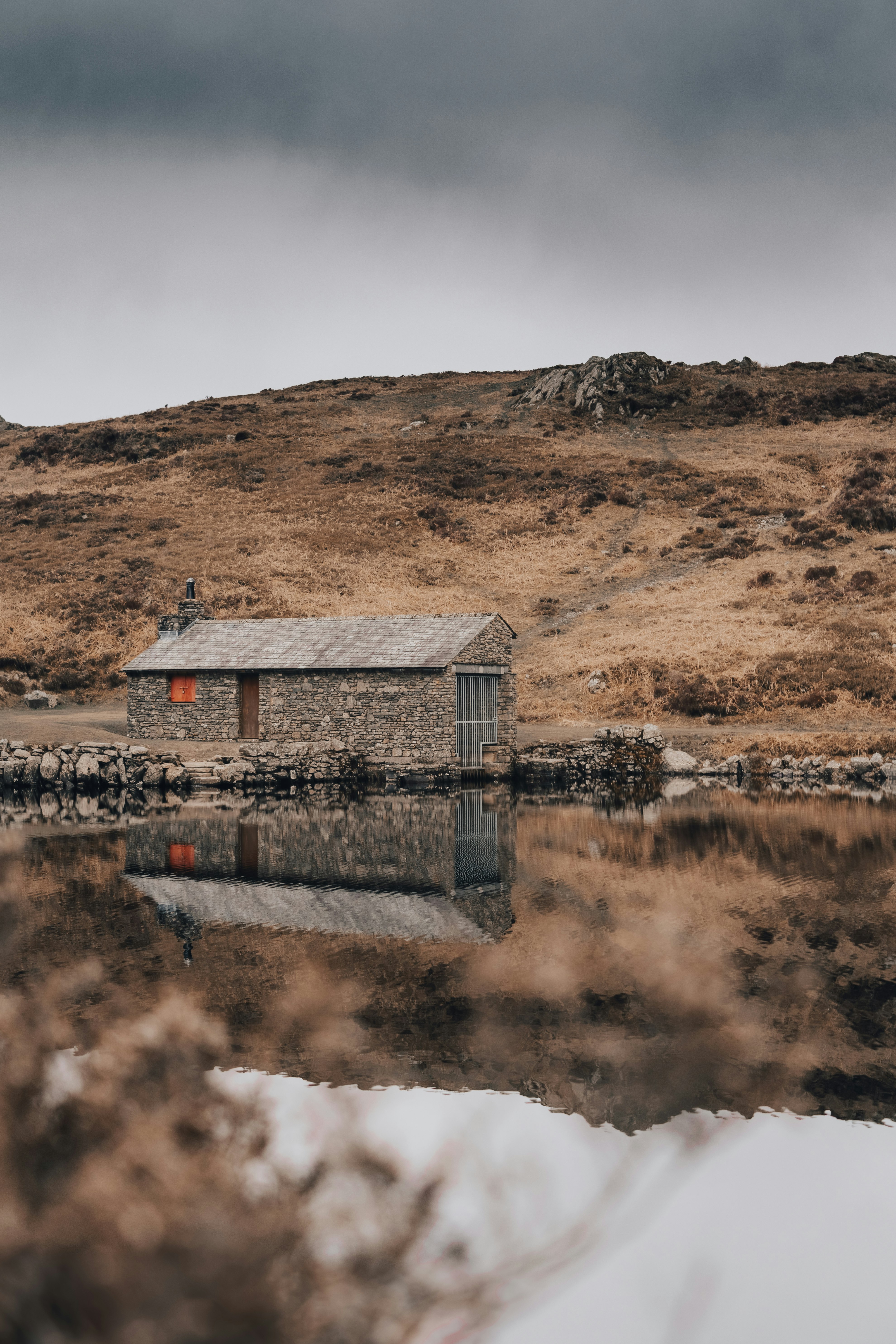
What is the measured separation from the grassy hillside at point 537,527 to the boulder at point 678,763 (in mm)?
5781

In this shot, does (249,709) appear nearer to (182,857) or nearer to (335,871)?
(182,857)

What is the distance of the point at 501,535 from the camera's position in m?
65.8

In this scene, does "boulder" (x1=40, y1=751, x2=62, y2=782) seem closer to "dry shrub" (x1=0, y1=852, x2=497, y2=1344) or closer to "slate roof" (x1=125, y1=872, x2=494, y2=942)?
"slate roof" (x1=125, y1=872, x2=494, y2=942)

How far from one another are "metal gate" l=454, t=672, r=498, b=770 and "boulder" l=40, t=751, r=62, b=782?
36.0 feet

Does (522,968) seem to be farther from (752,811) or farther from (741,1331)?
(752,811)

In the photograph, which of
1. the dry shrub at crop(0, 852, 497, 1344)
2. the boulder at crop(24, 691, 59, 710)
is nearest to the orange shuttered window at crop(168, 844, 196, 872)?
the dry shrub at crop(0, 852, 497, 1344)

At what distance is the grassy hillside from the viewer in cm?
4297

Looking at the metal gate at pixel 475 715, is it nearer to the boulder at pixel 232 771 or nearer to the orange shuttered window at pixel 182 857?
the boulder at pixel 232 771

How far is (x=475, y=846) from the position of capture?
18.1m

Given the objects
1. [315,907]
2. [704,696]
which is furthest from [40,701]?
[315,907]

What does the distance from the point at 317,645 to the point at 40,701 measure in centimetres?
1523

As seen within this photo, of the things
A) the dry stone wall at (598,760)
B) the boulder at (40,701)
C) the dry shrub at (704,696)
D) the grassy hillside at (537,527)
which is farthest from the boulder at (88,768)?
the dry shrub at (704,696)

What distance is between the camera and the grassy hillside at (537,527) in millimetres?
42969

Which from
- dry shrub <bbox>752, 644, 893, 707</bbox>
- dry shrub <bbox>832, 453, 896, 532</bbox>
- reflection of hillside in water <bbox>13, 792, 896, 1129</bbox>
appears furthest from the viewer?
dry shrub <bbox>832, 453, 896, 532</bbox>
